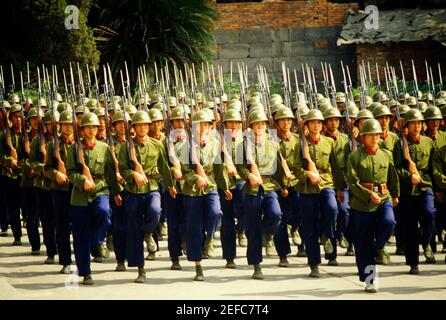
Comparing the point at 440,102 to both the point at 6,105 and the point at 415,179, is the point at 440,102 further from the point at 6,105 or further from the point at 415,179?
the point at 6,105

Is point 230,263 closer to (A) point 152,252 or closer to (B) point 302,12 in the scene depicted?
(A) point 152,252

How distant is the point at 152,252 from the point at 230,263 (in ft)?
4.13

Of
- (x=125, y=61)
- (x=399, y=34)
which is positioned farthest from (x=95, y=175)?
(x=399, y=34)

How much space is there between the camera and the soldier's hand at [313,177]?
1227 cm

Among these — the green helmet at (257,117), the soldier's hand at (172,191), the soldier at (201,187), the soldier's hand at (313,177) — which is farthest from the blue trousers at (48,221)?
the soldier's hand at (313,177)

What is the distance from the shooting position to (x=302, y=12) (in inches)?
1071

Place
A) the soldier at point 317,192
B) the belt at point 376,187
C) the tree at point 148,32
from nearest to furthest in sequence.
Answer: the belt at point 376,187 < the soldier at point 317,192 < the tree at point 148,32

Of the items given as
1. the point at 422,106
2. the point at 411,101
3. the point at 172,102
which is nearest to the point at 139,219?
the point at 422,106

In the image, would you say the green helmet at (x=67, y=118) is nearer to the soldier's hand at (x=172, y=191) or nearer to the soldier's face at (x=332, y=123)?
the soldier's hand at (x=172, y=191)

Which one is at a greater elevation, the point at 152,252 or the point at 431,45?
the point at 431,45

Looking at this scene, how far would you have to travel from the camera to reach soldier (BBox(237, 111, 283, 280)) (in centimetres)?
1216

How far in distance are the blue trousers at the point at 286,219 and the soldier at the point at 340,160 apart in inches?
21.2

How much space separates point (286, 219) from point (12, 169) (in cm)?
426

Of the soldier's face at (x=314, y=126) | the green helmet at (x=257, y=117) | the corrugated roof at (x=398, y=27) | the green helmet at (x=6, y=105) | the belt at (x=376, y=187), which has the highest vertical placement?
the corrugated roof at (x=398, y=27)
